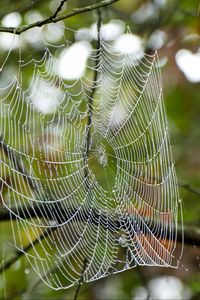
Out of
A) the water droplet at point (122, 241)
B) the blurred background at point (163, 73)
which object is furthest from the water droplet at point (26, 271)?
the water droplet at point (122, 241)

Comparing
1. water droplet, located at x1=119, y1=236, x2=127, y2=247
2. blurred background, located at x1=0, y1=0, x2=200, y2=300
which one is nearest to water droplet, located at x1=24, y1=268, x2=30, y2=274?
blurred background, located at x1=0, y1=0, x2=200, y2=300

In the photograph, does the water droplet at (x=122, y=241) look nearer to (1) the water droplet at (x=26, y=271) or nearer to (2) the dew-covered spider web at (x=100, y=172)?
(2) the dew-covered spider web at (x=100, y=172)

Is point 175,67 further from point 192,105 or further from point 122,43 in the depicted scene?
point 122,43

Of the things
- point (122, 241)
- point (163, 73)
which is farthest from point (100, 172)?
point (163, 73)

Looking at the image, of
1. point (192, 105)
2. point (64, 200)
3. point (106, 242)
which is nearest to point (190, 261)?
point (192, 105)

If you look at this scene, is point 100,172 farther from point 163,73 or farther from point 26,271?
point 163,73

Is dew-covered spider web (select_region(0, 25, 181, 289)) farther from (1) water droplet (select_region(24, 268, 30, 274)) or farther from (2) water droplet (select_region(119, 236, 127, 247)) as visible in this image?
(1) water droplet (select_region(24, 268, 30, 274))

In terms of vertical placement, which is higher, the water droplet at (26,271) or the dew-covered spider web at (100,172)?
the dew-covered spider web at (100,172)
